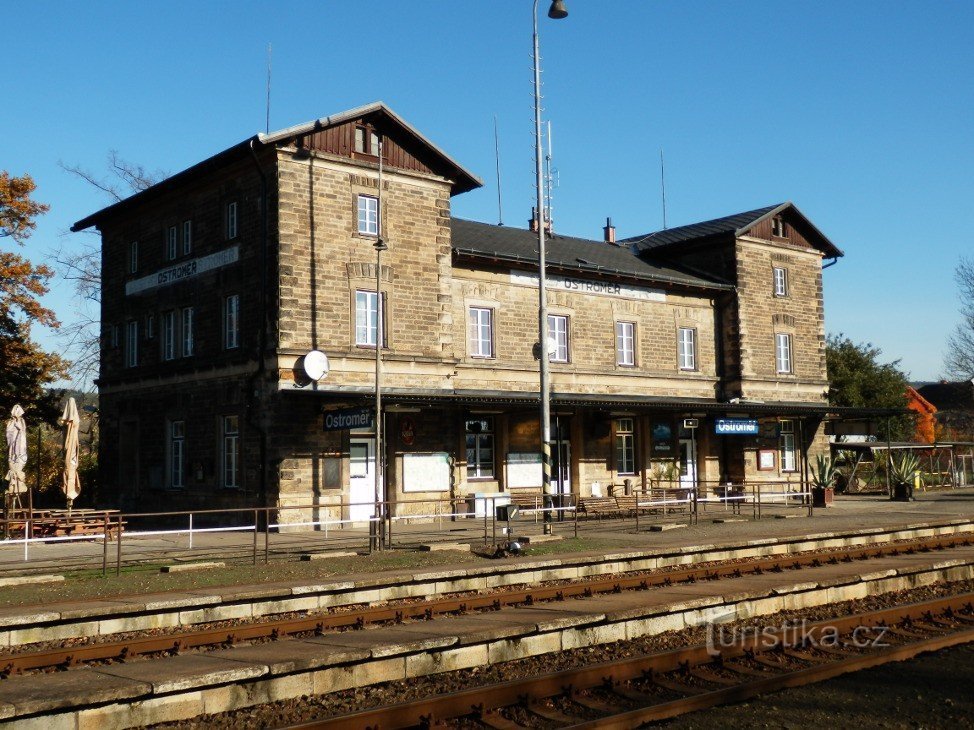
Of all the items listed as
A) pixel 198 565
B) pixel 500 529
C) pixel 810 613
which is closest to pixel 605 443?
pixel 500 529

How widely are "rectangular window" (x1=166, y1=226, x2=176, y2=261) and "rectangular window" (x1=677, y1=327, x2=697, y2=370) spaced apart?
15.1 metres

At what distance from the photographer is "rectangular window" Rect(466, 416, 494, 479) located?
2692 cm

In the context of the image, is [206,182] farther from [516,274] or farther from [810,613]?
[810,613]

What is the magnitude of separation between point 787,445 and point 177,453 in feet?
63.4

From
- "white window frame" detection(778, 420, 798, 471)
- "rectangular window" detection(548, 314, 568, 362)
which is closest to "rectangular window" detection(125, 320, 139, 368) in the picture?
"rectangular window" detection(548, 314, 568, 362)

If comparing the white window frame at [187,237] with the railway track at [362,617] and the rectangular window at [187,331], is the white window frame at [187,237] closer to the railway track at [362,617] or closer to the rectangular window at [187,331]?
the rectangular window at [187,331]

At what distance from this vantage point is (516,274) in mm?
28250

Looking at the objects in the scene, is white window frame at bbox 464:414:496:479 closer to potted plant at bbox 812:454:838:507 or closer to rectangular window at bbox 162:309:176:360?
rectangular window at bbox 162:309:176:360

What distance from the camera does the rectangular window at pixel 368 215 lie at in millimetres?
25109

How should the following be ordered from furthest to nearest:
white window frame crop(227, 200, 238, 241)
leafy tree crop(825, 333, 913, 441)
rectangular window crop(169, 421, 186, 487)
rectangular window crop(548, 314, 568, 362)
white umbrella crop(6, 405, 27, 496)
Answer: leafy tree crop(825, 333, 913, 441), rectangular window crop(548, 314, 568, 362), rectangular window crop(169, 421, 186, 487), white window frame crop(227, 200, 238, 241), white umbrella crop(6, 405, 27, 496)

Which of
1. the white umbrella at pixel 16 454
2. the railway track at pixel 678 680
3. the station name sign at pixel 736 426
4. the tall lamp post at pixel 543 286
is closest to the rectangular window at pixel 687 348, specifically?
the station name sign at pixel 736 426

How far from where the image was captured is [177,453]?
27.0m

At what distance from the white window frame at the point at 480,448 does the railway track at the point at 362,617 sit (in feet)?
36.0

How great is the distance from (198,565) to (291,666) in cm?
846
